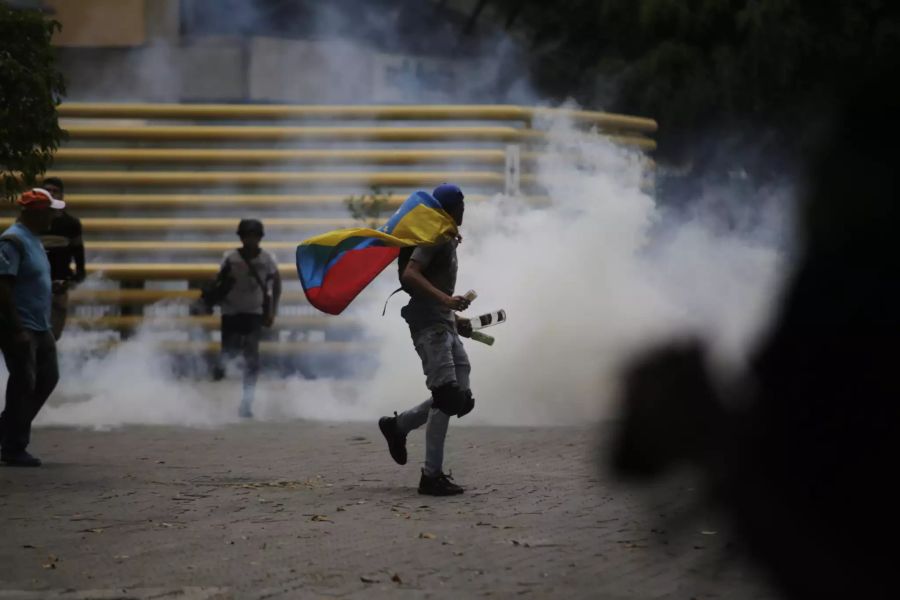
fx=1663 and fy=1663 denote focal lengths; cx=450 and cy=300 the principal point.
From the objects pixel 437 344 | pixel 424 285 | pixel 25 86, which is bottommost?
pixel 437 344

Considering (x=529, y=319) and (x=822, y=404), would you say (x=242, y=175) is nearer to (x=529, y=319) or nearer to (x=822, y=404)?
(x=529, y=319)

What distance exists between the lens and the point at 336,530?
24.5 feet

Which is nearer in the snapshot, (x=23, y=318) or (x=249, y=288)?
(x=23, y=318)

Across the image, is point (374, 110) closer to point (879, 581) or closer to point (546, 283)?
point (546, 283)

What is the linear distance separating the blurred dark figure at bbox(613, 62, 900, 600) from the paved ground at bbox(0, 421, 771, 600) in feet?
0.53

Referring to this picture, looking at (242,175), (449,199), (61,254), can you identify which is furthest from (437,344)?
(242,175)

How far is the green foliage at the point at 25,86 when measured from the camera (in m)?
9.66

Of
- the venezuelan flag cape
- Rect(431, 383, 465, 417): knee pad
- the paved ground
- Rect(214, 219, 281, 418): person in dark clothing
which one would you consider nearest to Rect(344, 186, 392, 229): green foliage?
Rect(214, 219, 281, 418): person in dark clothing

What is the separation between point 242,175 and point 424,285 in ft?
40.5

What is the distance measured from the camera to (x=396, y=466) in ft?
33.8

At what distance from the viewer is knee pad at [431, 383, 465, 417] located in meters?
8.80

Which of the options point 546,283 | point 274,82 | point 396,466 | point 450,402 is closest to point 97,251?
point 274,82

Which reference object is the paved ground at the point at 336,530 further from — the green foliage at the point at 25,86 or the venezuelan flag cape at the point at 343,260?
the green foliage at the point at 25,86

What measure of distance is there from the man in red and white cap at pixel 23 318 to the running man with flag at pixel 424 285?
184cm
